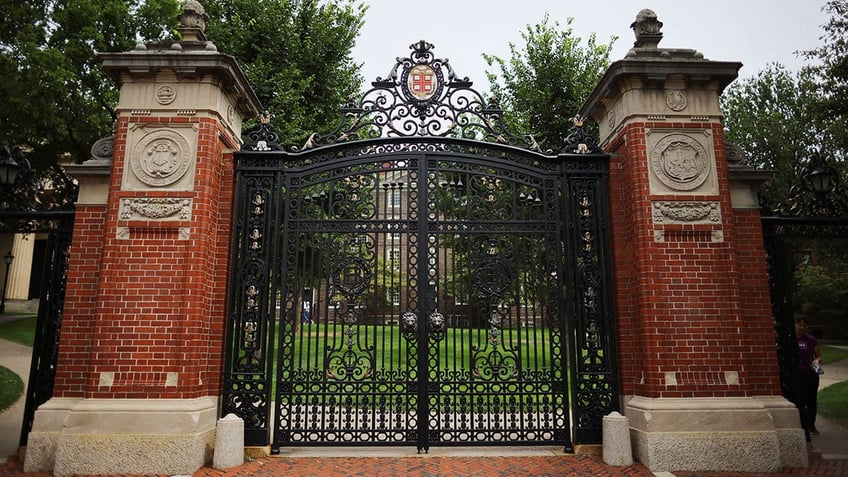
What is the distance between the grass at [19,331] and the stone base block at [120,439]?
1449 centimetres

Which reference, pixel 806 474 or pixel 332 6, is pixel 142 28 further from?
pixel 806 474

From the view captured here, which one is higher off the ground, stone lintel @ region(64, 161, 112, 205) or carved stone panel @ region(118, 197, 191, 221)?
stone lintel @ region(64, 161, 112, 205)

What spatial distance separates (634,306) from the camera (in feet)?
19.9

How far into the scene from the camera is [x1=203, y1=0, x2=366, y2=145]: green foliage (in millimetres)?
12703

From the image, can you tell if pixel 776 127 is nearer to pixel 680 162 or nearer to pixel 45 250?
pixel 680 162

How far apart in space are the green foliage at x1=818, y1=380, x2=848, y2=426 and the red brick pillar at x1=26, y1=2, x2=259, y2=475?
396 inches

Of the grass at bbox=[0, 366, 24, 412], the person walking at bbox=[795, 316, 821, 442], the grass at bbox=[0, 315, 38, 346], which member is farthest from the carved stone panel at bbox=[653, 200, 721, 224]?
the grass at bbox=[0, 315, 38, 346]

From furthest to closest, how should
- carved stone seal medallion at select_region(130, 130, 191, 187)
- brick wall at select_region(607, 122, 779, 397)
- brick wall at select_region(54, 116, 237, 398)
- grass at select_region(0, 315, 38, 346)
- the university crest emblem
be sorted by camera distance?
grass at select_region(0, 315, 38, 346) < the university crest emblem < carved stone seal medallion at select_region(130, 130, 191, 187) < brick wall at select_region(607, 122, 779, 397) < brick wall at select_region(54, 116, 237, 398)

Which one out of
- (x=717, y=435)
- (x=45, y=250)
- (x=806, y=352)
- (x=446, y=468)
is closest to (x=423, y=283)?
(x=446, y=468)

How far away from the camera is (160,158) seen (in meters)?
5.97

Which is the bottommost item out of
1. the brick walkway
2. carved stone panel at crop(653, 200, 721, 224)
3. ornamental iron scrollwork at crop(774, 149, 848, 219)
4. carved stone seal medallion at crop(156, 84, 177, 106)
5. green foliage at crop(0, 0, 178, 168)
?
the brick walkway

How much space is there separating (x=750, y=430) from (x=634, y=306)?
5.49 ft

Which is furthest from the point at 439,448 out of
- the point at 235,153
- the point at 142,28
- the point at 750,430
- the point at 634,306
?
the point at 142,28

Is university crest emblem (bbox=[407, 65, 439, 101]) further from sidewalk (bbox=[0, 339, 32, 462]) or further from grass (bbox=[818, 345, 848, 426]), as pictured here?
grass (bbox=[818, 345, 848, 426])
